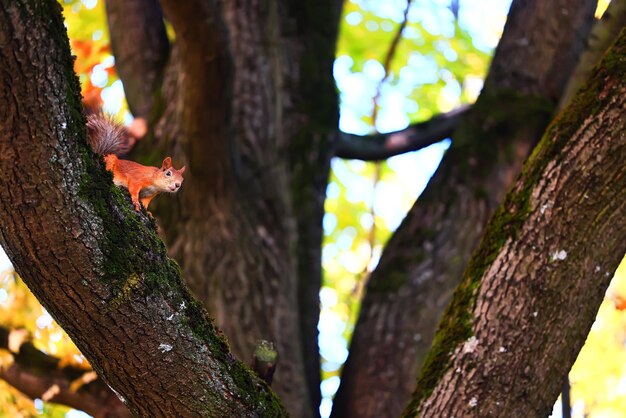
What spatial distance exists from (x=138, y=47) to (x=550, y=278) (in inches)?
116

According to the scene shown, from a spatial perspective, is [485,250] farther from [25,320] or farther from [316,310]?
[25,320]

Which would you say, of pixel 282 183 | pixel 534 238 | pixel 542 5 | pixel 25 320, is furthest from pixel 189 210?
pixel 542 5

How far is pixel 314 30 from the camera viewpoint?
4.77 metres

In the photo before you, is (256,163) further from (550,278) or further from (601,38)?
(550,278)

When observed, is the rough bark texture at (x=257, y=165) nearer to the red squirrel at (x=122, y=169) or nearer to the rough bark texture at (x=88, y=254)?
the red squirrel at (x=122, y=169)

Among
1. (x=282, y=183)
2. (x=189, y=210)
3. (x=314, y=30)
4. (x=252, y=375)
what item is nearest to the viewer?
(x=252, y=375)

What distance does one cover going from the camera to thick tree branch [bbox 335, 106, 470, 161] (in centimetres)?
496

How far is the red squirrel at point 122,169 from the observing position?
263 cm

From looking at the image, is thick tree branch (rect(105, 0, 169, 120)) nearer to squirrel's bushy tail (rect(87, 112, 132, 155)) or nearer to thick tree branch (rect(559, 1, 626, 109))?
squirrel's bushy tail (rect(87, 112, 132, 155))

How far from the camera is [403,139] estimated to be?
497cm

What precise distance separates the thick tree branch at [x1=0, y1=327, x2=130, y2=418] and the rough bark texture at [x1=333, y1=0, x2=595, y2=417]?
112 cm

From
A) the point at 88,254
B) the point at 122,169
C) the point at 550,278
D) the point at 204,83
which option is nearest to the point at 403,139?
the point at 204,83

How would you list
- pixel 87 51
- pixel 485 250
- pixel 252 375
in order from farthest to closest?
pixel 87 51 → pixel 485 250 → pixel 252 375

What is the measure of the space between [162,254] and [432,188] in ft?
7.61
